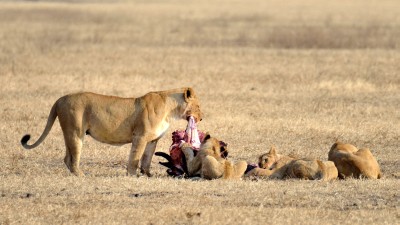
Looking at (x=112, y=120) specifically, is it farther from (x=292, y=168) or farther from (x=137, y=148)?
(x=292, y=168)

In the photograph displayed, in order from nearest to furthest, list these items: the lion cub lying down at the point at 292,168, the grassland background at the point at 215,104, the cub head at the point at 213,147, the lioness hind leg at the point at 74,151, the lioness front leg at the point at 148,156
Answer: the grassland background at the point at 215,104 < the lion cub lying down at the point at 292,168 < the cub head at the point at 213,147 < the lioness hind leg at the point at 74,151 < the lioness front leg at the point at 148,156

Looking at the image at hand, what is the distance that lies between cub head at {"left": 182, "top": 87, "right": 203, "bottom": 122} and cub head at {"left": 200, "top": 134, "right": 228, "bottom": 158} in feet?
1.33

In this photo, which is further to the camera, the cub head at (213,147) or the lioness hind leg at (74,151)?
the lioness hind leg at (74,151)

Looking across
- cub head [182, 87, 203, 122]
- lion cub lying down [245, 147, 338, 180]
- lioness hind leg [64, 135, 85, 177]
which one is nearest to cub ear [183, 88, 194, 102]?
cub head [182, 87, 203, 122]

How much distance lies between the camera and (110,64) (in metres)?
25.3

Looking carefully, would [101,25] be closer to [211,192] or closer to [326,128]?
[326,128]

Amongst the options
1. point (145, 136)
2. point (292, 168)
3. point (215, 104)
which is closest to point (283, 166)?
point (292, 168)

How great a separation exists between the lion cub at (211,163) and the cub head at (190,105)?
0.40m

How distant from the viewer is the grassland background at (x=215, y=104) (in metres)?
9.77

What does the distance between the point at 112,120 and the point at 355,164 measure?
2.86m

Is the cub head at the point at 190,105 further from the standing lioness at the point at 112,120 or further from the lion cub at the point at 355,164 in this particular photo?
the lion cub at the point at 355,164

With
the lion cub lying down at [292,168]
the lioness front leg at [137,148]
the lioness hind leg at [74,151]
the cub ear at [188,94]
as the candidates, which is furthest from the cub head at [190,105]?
the lioness hind leg at [74,151]

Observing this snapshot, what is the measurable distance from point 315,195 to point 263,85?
38.1 ft

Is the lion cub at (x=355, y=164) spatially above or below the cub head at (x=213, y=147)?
below
